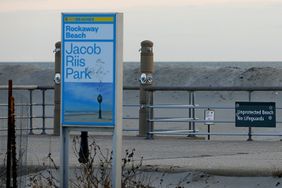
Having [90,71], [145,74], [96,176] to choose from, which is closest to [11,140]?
[90,71]

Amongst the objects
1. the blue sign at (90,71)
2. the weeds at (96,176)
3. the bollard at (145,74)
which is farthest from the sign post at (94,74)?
the bollard at (145,74)

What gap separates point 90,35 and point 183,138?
10118 millimetres

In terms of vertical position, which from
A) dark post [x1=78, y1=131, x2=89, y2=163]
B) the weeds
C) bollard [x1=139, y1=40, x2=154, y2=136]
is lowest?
the weeds

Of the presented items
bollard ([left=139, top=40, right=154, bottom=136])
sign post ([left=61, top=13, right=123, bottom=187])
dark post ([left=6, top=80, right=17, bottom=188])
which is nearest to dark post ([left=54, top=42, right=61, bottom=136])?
bollard ([left=139, top=40, right=154, bottom=136])

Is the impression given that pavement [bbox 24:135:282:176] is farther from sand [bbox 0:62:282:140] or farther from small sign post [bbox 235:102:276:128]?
sand [bbox 0:62:282:140]

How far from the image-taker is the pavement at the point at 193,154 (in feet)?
47.0

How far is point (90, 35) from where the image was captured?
448 inches

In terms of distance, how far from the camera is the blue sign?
11320mm

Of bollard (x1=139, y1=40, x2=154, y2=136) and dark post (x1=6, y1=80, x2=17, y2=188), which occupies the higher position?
bollard (x1=139, y1=40, x2=154, y2=136)

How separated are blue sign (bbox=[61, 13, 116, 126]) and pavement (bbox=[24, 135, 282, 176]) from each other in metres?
3.15

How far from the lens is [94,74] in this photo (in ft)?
37.3

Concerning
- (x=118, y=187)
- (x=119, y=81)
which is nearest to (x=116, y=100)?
(x=119, y=81)

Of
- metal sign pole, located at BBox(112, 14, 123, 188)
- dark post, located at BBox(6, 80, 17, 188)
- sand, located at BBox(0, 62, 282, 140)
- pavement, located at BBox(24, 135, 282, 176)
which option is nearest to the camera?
dark post, located at BBox(6, 80, 17, 188)

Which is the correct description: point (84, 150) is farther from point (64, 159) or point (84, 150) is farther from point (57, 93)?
point (57, 93)
